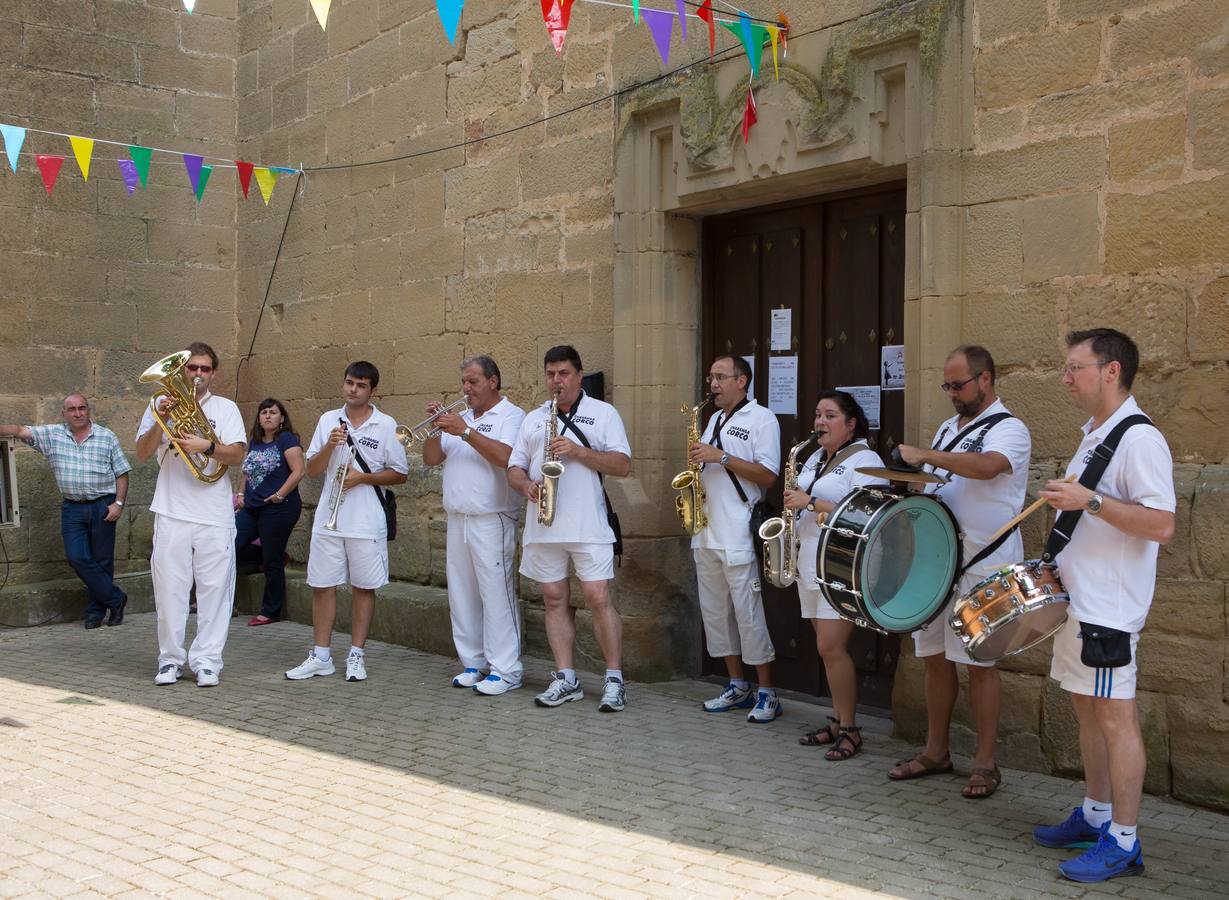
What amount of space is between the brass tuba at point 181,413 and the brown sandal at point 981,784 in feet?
13.9

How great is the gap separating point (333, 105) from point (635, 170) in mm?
3385

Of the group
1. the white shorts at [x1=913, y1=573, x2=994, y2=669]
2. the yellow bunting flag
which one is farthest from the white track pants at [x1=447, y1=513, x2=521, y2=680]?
the yellow bunting flag

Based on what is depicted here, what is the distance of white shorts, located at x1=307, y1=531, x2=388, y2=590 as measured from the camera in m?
7.16

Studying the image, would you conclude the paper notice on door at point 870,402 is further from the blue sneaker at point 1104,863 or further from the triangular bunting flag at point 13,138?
the triangular bunting flag at point 13,138

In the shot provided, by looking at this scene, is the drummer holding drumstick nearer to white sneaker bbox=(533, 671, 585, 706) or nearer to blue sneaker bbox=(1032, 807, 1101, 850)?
blue sneaker bbox=(1032, 807, 1101, 850)

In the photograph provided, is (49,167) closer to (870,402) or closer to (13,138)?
(13,138)

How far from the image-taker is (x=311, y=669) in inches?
287

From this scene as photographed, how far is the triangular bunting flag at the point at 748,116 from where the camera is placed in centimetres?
646

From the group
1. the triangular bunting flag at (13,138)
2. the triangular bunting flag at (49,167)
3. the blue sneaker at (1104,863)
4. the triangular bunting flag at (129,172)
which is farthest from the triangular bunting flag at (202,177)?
the blue sneaker at (1104,863)

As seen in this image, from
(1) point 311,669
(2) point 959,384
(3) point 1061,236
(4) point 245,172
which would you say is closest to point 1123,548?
(2) point 959,384

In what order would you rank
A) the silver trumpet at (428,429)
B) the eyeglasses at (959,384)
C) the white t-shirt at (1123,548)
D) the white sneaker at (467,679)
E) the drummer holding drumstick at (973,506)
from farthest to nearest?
the white sneaker at (467,679)
the silver trumpet at (428,429)
the eyeglasses at (959,384)
the drummer holding drumstick at (973,506)
the white t-shirt at (1123,548)

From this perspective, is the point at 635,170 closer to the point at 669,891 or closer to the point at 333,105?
the point at 333,105

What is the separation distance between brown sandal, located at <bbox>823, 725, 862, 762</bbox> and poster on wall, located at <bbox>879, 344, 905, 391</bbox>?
1.69 metres

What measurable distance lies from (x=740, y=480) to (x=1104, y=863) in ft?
8.85
